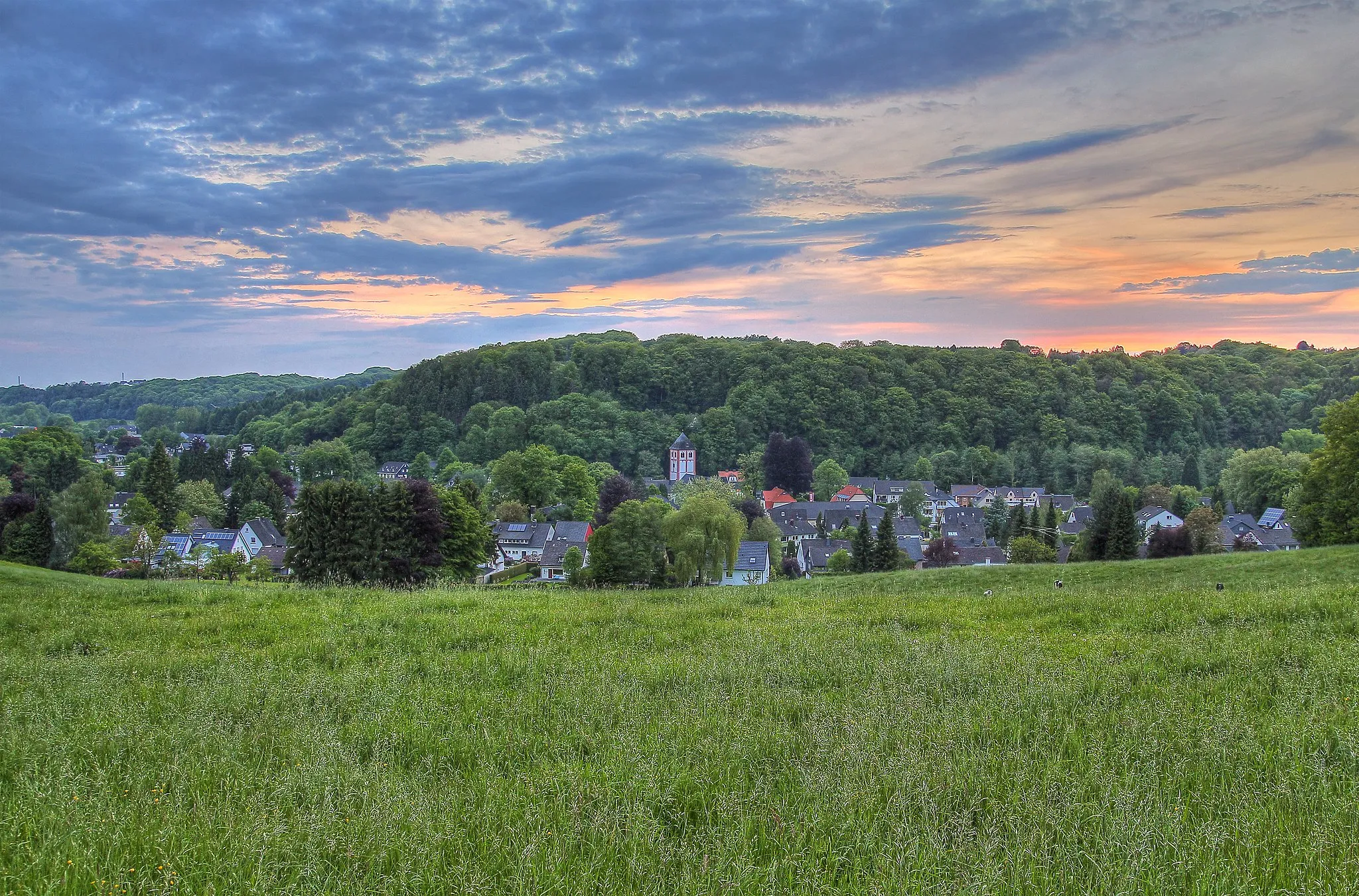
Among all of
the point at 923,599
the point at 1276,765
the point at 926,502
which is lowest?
the point at 926,502

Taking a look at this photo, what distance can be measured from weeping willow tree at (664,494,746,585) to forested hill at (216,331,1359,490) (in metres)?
84.3

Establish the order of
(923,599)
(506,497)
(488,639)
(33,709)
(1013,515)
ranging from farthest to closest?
1. (506,497)
2. (1013,515)
3. (923,599)
4. (488,639)
5. (33,709)

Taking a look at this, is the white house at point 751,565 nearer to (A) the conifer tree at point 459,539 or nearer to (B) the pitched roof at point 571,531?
(B) the pitched roof at point 571,531

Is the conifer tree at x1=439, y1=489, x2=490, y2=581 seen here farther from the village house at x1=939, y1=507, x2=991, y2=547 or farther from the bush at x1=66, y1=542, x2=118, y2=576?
the village house at x1=939, y1=507, x2=991, y2=547

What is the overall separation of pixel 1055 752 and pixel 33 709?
837 cm

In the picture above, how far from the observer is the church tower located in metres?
127

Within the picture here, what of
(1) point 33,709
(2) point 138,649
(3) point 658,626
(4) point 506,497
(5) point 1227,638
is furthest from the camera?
(4) point 506,497

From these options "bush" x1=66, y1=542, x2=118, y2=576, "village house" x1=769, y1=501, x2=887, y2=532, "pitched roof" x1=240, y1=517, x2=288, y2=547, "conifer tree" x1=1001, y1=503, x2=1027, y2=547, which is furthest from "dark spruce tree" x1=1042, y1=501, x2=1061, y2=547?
"pitched roof" x1=240, y1=517, x2=288, y2=547

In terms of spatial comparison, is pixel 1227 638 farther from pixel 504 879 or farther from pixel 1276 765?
pixel 504 879

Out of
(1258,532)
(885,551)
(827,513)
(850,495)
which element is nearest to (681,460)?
(850,495)

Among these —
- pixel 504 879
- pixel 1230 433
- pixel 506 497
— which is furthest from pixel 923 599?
pixel 1230 433

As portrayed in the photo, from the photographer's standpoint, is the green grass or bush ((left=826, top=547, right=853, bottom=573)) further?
bush ((left=826, top=547, right=853, bottom=573))

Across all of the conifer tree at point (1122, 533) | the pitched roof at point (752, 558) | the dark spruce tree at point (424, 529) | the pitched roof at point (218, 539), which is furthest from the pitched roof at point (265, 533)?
the conifer tree at point (1122, 533)

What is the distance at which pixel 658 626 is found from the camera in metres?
10.7
